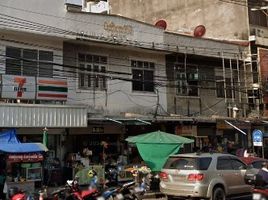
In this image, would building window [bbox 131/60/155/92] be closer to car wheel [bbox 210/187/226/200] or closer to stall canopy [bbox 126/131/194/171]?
stall canopy [bbox 126/131/194/171]

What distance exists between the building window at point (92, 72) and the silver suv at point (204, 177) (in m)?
6.94

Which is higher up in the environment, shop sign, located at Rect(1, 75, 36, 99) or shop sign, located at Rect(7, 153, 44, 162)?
shop sign, located at Rect(1, 75, 36, 99)

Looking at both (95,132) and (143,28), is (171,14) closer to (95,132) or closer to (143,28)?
(143,28)

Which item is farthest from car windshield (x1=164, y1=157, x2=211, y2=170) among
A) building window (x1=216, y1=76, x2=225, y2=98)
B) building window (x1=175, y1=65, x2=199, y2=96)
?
building window (x1=216, y1=76, x2=225, y2=98)

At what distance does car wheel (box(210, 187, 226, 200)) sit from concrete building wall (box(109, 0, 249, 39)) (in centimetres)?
1594

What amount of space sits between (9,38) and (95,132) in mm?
5527

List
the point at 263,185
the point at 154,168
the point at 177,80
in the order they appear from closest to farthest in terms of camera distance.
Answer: the point at 263,185
the point at 154,168
the point at 177,80

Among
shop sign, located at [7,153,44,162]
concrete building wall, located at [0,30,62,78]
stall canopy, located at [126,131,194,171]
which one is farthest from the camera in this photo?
concrete building wall, located at [0,30,62,78]

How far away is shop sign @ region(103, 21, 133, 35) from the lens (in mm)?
22062

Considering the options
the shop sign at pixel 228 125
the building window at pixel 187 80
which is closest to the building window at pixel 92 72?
the building window at pixel 187 80

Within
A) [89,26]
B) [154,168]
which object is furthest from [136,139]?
[89,26]

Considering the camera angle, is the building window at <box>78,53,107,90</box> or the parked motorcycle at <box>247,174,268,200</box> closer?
the parked motorcycle at <box>247,174,268,200</box>

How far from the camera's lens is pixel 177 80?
25.0 meters

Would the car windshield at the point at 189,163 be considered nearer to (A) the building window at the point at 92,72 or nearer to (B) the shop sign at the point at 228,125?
(A) the building window at the point at 92,72
